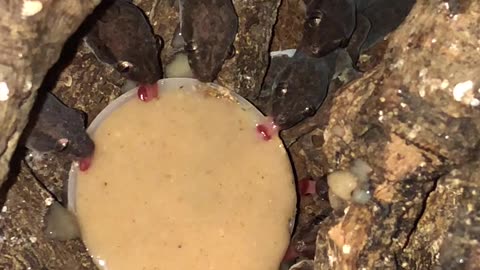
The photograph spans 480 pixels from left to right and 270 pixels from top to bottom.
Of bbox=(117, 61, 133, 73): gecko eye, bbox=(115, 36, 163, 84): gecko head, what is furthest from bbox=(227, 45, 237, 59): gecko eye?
bbox=(117, 61, 133, 73): gecko eye

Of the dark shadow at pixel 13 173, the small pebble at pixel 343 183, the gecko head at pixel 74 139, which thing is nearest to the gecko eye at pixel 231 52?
the gecko head at pixel 74 139

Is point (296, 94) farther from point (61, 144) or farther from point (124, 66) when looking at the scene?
point (61, 144)

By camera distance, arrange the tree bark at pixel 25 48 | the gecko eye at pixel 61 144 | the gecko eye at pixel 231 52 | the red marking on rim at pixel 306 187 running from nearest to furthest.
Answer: the tree bark at pixel 25 48, the gecko eye at pixel 61 144, the gecko eye at pixel 231 52, the red marking on rim at pixel 306 187

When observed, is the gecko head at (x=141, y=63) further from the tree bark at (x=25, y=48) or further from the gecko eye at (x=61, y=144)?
the tree bark at (x=25, y=48)

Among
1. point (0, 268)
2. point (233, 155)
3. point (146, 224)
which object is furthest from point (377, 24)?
point (0, 268)

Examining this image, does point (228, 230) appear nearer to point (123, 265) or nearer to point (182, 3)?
point (123, 265)
